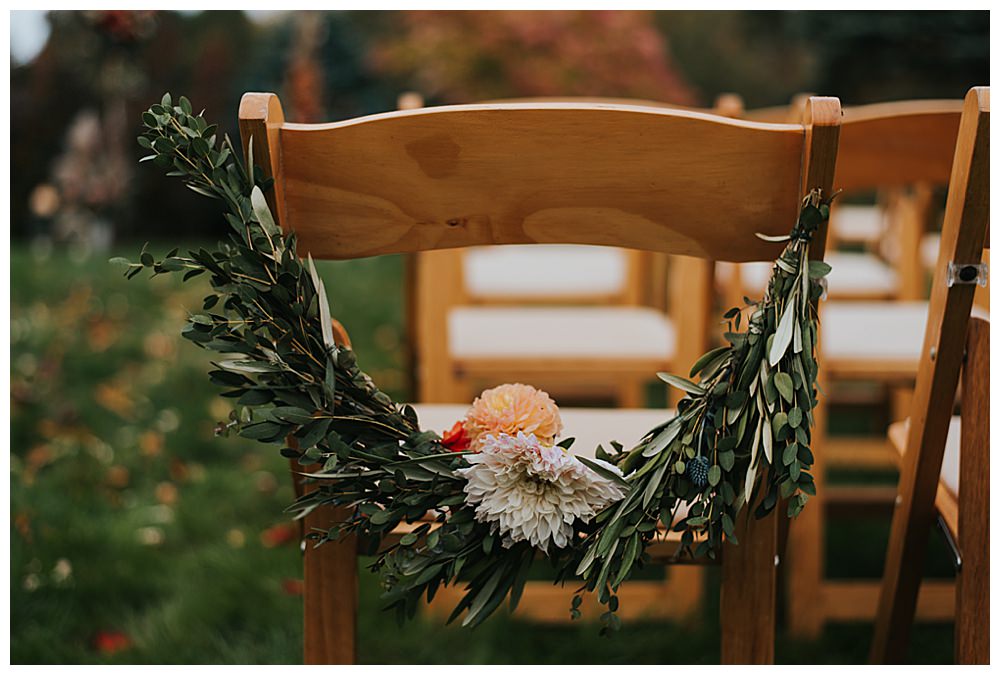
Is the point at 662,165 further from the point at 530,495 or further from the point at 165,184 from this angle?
the point at 165,184

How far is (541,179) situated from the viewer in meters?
1.02

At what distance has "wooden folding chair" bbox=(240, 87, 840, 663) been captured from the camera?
985 millimetres

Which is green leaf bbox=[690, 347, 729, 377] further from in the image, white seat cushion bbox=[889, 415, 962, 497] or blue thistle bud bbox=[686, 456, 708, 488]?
white seat cushion bbox=[889, 415, 962, 497]

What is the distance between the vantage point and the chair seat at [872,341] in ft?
5.75

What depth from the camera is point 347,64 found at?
23.1 feet

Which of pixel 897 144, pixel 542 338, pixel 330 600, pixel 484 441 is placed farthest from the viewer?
pixel 542 338

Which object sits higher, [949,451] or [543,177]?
[543,177]

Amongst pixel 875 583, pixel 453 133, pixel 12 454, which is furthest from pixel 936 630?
pixel 12 454

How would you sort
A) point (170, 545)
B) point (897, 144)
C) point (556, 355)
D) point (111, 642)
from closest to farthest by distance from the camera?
point (897, 144) → point (111, 642) → point (556, 355) → point (170, 545)

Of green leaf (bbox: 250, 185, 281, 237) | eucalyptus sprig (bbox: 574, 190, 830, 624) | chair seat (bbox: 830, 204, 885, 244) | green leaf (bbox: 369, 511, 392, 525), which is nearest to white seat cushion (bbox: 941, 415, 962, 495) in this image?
eucalyptus sprig (bbox: 574, 190, 830, 624)

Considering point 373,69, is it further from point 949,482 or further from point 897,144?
point 949,482

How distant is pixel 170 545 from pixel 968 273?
163 centimetres

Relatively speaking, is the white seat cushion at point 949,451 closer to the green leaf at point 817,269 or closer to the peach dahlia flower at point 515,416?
the green leaf at point 817,269

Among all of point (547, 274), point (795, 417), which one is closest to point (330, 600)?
point (795, 417)
